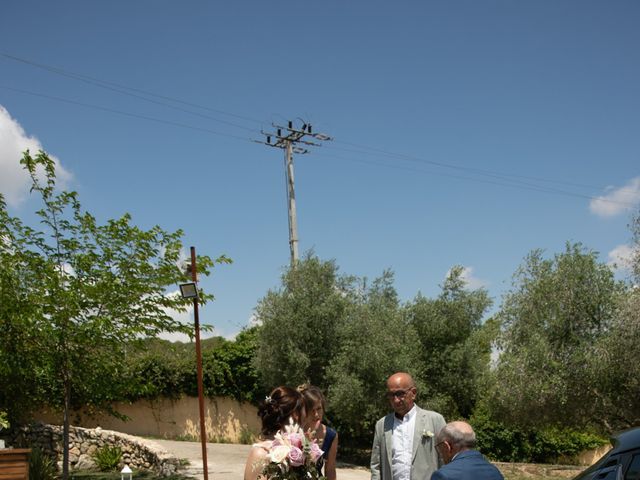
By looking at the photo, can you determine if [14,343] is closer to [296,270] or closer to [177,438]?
[296,270]

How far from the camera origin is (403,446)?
5.10 meters

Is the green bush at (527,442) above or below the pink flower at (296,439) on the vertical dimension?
below

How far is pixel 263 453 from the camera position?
3760 millimetres

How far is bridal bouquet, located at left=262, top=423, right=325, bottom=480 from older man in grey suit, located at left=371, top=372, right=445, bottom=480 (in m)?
1.32

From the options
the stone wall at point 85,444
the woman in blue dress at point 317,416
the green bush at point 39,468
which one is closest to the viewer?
the woman in blue dress at point 317,416

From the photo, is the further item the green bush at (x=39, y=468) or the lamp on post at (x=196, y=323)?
the green bush at (x=39, y=468)

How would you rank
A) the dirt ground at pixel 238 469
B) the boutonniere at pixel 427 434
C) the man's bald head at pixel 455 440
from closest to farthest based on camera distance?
the man's bald head at pixel 455 440
the boutonniere at pixel 427 434
the dirt ground at pixel 238 469

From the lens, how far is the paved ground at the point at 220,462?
15452mm

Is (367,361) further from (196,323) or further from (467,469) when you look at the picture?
(467,469)

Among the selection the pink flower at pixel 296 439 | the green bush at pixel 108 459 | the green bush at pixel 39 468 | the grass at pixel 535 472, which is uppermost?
the pink flower at pixel 296 439

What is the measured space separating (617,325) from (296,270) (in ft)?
34.3

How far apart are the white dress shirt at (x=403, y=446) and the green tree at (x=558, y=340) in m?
10.4

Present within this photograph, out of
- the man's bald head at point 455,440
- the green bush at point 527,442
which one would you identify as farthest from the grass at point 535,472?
the man's bald head at point 455,440

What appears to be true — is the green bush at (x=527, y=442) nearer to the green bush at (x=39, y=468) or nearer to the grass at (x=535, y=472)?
the grass at (x=535, y=472)
